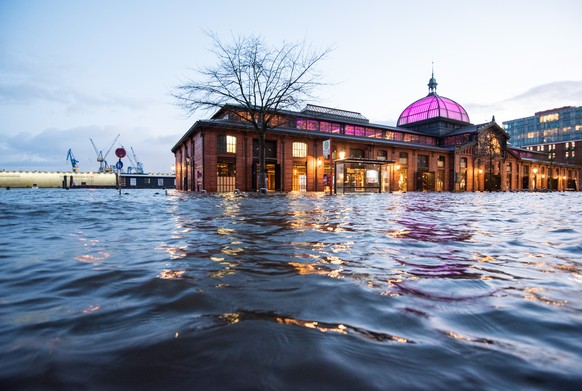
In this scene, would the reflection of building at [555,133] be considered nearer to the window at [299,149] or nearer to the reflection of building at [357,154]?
the reflection of building at [357,154]

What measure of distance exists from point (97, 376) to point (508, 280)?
97.0 inches

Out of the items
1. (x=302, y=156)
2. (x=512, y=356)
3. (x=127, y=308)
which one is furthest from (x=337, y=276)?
(x=302, y=156)

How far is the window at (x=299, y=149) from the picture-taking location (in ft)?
112

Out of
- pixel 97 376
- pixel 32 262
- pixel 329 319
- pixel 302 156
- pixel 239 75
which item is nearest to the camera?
pixel 97 376

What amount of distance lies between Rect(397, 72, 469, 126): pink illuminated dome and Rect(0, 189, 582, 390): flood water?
52900mm

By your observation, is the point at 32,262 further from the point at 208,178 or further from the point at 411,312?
the point at 208,178

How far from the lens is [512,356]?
1.20 meters

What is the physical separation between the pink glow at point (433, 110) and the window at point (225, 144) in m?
34.7

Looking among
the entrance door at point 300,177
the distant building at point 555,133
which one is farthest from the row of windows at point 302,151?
the distant building at point 555,133

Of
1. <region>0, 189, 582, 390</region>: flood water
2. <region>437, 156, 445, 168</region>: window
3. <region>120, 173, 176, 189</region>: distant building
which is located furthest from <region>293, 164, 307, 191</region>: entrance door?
<region>120, 173, 176, 189</region>: distant building

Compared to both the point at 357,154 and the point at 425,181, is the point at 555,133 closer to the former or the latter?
the point at 425,181

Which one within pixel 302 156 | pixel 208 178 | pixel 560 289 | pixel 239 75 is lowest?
pixel 560 289

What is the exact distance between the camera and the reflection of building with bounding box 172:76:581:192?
96.9 ft

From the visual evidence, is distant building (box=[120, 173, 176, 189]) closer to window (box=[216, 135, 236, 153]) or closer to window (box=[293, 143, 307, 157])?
window (box=[216, 135, 236, 153])
